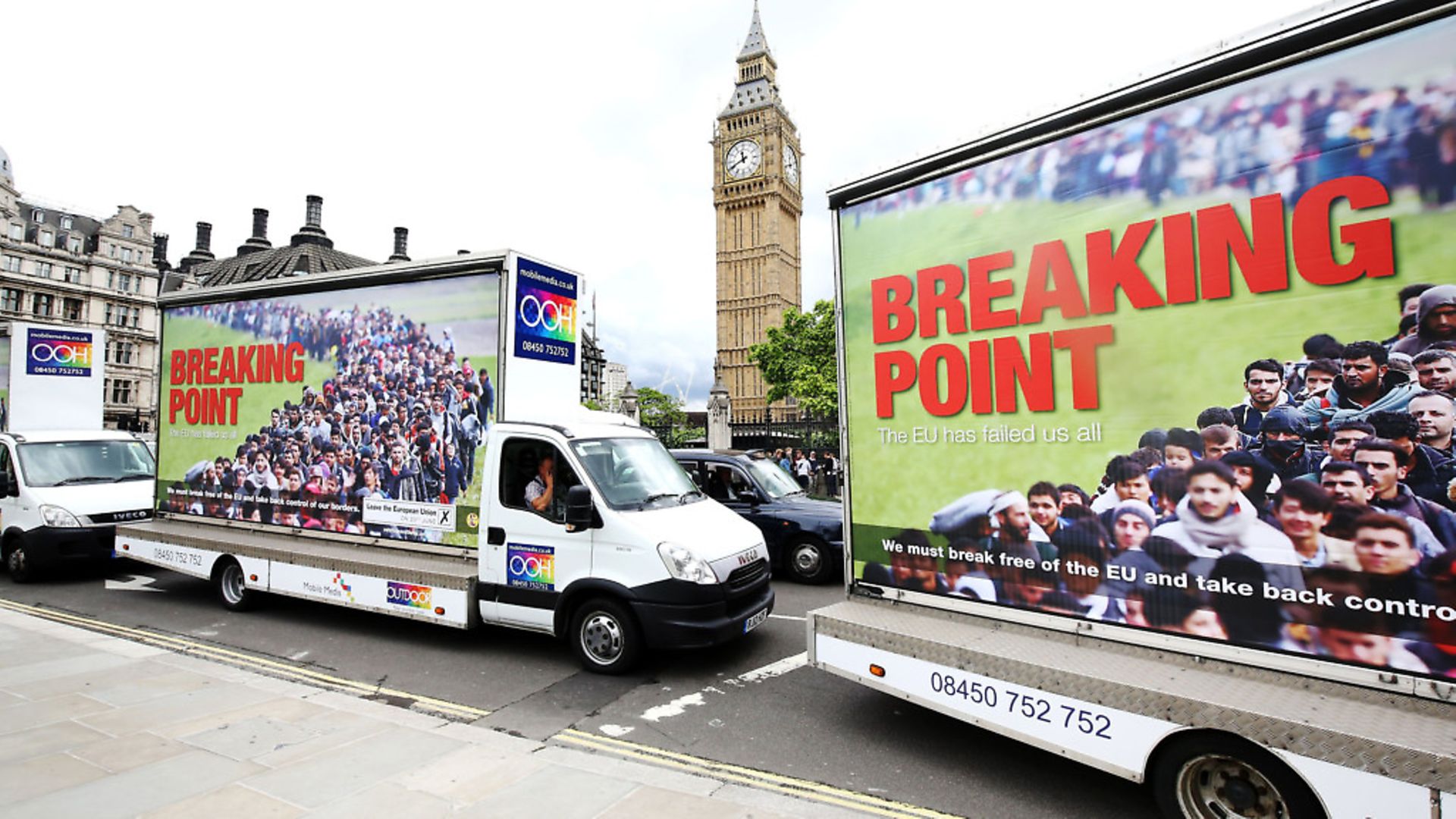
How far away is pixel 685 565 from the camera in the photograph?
579 cm

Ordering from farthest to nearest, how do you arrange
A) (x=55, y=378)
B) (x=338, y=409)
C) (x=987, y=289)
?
1. (x=55, y=378)
2. (x=338, y=409)
3. (x=987, y=289)

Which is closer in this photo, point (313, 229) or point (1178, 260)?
point (1178, 260)

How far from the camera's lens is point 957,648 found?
13.5 feet

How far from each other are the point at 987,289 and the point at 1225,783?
288 centimetres

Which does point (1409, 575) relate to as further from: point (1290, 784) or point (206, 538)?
point (206, 538)

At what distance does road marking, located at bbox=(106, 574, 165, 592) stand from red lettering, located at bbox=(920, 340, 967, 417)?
10895 millimetres

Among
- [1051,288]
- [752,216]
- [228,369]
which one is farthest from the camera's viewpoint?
[752,216]

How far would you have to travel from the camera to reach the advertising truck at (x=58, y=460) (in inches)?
387

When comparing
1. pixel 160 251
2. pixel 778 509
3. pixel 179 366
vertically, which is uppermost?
pixel 160 251

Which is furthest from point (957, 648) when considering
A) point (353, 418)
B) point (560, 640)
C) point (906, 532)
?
point (353, 418)

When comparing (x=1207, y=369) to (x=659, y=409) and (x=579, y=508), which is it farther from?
(x=659, y=409)

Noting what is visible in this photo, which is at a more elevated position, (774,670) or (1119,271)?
(1119,271)

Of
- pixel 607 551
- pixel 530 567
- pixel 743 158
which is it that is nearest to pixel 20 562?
pixel 530 567

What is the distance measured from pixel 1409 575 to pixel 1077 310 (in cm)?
190
